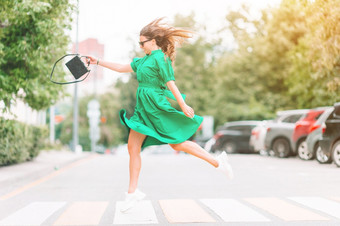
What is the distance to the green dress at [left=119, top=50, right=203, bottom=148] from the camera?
5594 millimetres

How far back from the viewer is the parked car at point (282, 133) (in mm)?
19297

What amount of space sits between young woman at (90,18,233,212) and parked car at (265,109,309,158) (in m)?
13.8

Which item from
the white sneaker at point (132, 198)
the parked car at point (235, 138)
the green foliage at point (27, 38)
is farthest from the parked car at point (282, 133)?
the white sneaker at point (132, 198)

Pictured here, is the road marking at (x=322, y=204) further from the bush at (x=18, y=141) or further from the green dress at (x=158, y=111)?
the bush at (x=18, y=141)

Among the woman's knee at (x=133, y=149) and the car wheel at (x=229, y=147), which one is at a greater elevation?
the woman's knee at (x=133, y=149)

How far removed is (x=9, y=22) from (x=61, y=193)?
4.32m

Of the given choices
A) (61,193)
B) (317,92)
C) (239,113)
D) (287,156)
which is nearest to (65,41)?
(61,193)

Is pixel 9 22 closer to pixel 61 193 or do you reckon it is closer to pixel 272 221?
pixel 61 193

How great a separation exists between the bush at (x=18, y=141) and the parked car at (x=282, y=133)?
26.5 ft

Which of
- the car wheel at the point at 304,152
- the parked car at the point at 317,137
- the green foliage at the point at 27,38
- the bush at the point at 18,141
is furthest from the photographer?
the car wheel at the point at 304,152

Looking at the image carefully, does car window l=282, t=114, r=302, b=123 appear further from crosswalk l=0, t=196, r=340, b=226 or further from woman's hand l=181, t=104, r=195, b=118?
woman's hand l=181, t=104, r=195, b=118

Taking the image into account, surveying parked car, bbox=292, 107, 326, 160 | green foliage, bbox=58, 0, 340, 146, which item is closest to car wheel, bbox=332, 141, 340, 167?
green foliage, bbox=58, 0, 340, 146

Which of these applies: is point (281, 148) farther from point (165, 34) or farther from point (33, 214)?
point (165, 34)

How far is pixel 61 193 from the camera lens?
903 centimetres
